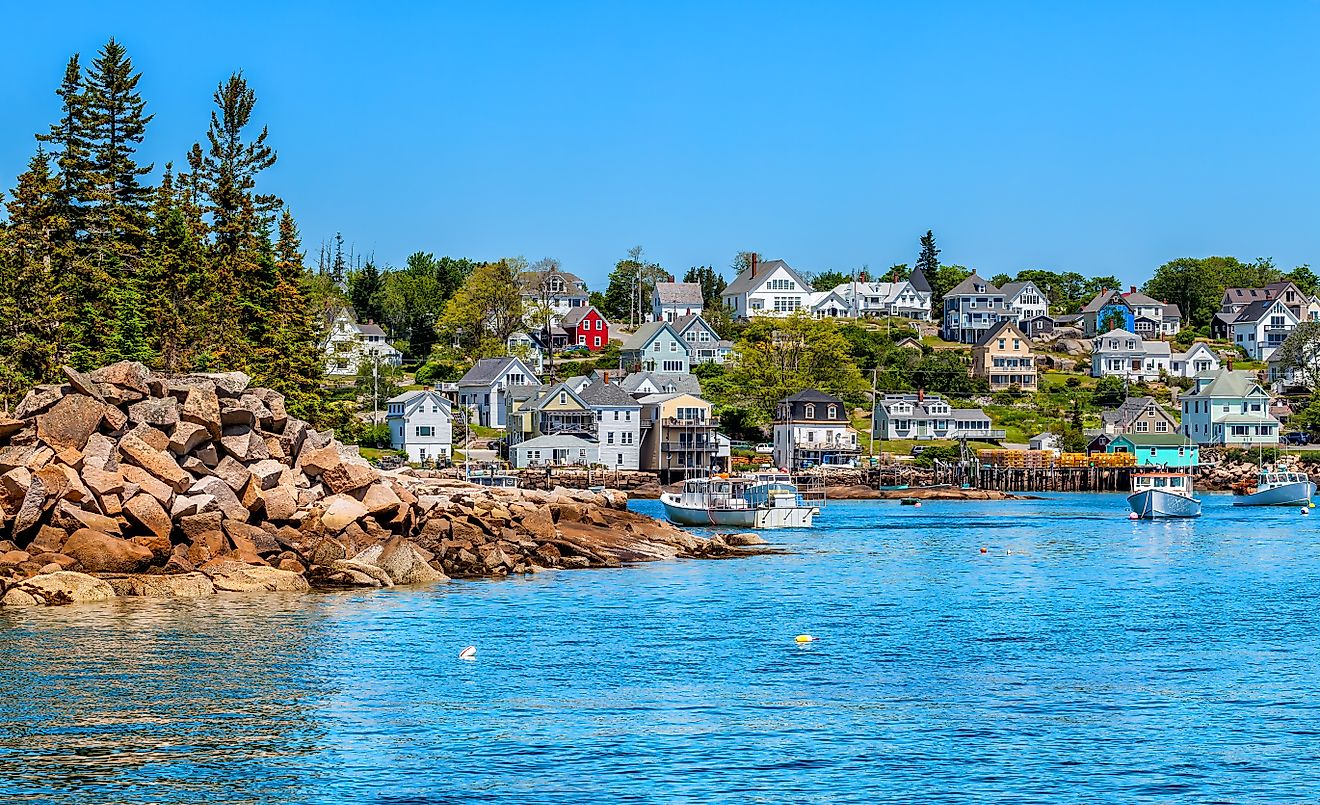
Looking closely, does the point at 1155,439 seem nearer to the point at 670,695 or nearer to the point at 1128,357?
the point at 1128,357

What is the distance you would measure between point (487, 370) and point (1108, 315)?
84.0m

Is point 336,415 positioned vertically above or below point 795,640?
above

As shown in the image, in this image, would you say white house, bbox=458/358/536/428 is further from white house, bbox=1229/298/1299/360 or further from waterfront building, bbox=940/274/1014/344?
white house, bbox=1229/298/1299/360

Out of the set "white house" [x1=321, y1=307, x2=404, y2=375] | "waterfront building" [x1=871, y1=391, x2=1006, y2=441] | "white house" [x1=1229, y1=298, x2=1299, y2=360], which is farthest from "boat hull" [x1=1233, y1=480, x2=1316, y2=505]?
"white house" [x1=1229, y1=298, x2=1299, y2=360]

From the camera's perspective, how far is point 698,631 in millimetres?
34219

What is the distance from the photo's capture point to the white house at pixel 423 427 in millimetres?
115375

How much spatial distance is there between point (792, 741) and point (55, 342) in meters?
53.8

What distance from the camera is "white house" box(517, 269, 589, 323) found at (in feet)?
557

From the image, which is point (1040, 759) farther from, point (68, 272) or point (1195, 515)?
point (1195, 515)

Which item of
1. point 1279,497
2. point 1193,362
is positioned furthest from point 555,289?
point 1279,497

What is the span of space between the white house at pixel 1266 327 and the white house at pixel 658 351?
7090cm

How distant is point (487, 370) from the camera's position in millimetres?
133375

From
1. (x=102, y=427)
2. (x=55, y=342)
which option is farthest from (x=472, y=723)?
(x=55, y=342)

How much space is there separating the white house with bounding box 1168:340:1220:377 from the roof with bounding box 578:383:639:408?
7254 centimetres
